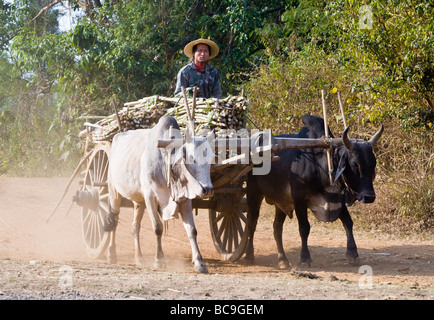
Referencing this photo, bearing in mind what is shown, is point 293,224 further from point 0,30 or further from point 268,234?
point 0,30

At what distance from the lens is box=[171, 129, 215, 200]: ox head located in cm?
539

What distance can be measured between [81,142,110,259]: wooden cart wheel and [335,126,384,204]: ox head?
2.77 metres

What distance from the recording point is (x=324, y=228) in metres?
9.88

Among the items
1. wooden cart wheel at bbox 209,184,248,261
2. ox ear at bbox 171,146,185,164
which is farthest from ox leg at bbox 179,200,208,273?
wooden cart wheel at bbox 209,184,248,261

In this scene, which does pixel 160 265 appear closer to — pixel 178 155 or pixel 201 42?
pixel 178 155

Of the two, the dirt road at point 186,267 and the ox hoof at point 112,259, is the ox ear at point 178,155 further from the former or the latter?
the ox hoof at point 112,259

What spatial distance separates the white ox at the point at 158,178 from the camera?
18.0 feet

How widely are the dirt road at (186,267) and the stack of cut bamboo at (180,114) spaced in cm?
144

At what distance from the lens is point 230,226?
7.52 metres

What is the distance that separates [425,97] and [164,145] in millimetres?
4344

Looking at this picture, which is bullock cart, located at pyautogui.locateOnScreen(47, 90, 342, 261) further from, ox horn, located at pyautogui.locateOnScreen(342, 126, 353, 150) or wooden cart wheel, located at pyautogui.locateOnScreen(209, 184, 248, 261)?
ox horn, located at pyautogui.locateOnScreen(342, 126, 353, 150)

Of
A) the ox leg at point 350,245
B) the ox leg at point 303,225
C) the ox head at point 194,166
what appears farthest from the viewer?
the ox leg at point 350,245

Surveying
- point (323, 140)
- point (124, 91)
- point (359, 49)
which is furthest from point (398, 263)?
point (124, 91)

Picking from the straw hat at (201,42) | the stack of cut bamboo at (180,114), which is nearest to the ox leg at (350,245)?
the stack of cut bamboo at (180,114)
